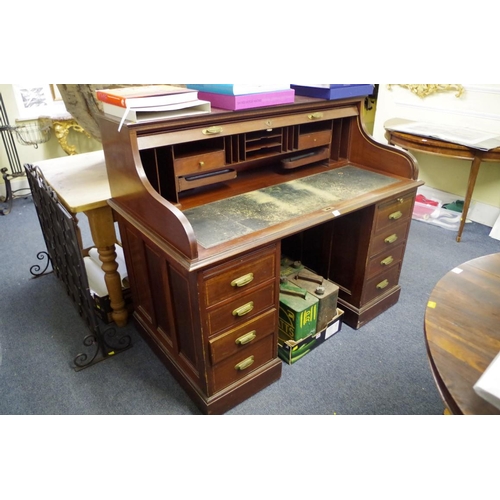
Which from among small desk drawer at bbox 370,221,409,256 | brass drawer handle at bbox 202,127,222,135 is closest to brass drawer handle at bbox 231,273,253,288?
brass drawer handle at bbox 202,127,222,135

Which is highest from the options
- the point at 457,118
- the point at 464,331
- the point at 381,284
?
the point at 457,118

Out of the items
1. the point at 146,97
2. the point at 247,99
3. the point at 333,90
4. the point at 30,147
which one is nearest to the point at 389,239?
the point at 333,90

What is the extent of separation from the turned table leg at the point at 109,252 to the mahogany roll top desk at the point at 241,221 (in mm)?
122

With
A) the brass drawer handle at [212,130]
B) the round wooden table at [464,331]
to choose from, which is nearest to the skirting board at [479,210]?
the round wooden table at [464,331]

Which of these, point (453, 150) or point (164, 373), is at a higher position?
point (453, 150)

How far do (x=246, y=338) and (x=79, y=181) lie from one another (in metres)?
1.22

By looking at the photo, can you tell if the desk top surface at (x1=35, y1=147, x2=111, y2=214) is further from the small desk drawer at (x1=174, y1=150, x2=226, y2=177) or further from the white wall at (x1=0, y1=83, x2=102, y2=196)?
the white wall at (x1=0, y1=83, x2=102, y2=196)

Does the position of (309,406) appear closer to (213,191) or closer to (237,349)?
(237,349)

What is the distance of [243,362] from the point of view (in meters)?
1.62

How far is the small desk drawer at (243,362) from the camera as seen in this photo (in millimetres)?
1568

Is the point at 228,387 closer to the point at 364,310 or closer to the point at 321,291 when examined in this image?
the point at 321,291
